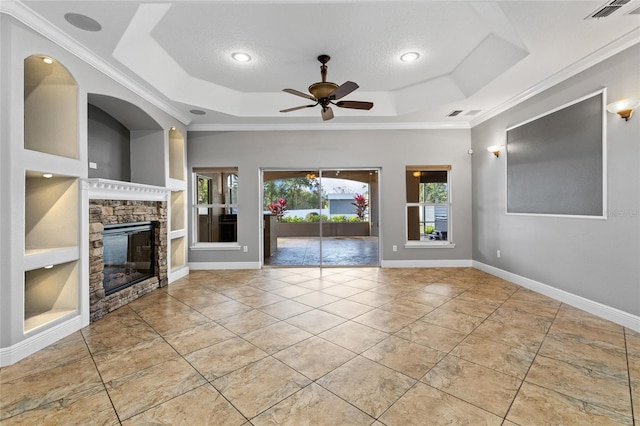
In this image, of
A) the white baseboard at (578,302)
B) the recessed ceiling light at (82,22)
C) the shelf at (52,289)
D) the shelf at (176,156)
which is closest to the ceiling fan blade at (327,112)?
the recessed ceiling light at (82,22)

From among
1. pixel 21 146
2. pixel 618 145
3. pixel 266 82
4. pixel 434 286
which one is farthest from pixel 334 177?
pixel 21 146

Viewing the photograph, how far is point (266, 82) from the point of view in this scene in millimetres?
4531

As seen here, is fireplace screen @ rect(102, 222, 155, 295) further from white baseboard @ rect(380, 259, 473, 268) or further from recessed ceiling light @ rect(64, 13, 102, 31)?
white baseboard @ rect(380, 259, 473, 268)

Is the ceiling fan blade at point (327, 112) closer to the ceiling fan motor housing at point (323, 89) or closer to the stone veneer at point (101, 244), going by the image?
the ceiling fan motor housing at point (323, 89)

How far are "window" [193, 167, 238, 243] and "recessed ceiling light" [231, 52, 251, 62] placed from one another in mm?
2470

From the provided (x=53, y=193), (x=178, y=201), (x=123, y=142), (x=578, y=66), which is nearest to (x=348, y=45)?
(x=578, y=66)

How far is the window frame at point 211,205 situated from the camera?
5.79 meters

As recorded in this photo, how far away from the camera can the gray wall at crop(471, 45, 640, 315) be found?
2895 mm

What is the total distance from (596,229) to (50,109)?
615 cm

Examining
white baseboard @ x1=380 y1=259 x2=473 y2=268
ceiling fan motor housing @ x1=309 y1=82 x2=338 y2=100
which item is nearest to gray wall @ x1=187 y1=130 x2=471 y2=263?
white baseboard @ x1=380 y1=259 x2=473 y2=268

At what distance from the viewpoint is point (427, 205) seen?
5941 mm

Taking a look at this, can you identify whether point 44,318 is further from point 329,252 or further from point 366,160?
point 366,160

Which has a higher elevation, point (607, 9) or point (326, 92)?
point (607, 9)

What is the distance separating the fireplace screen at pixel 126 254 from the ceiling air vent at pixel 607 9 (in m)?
5.53
